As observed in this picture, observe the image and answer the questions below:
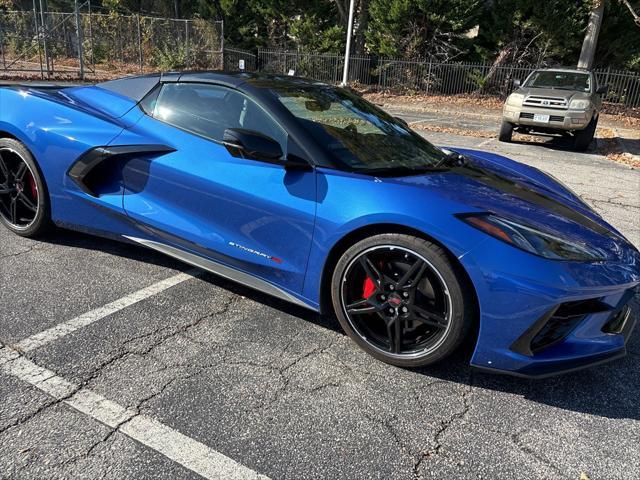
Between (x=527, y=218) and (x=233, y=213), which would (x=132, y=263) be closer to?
(x=233, y=213)

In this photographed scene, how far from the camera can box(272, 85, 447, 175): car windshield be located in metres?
2.88

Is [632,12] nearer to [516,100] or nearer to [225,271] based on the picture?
[516,100]

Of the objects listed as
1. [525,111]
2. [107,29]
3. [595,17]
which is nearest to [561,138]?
[525,111]

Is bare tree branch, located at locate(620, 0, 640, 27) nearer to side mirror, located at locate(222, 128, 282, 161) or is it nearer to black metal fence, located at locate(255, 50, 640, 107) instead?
black metal fence, located at locate(255, 50, 640, 107)

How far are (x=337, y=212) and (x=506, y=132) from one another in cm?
955

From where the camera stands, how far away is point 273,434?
211 centimetres

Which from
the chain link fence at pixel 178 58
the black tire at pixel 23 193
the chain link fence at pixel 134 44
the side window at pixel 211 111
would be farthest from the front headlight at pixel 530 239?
the chain link fence at pixel 134 44

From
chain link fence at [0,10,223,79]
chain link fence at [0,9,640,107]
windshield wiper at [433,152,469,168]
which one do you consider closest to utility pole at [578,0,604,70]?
chain link fence at [0,9,640,107]

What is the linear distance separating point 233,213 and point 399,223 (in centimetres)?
96

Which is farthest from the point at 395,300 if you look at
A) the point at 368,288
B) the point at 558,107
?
the point at 558,107

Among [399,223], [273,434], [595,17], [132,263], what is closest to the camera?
[273,434]

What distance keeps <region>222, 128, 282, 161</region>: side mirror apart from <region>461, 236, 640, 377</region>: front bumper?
1.14m

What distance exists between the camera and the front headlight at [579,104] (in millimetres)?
9844

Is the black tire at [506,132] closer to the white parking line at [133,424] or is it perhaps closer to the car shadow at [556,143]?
the car shadow at [556,143]
